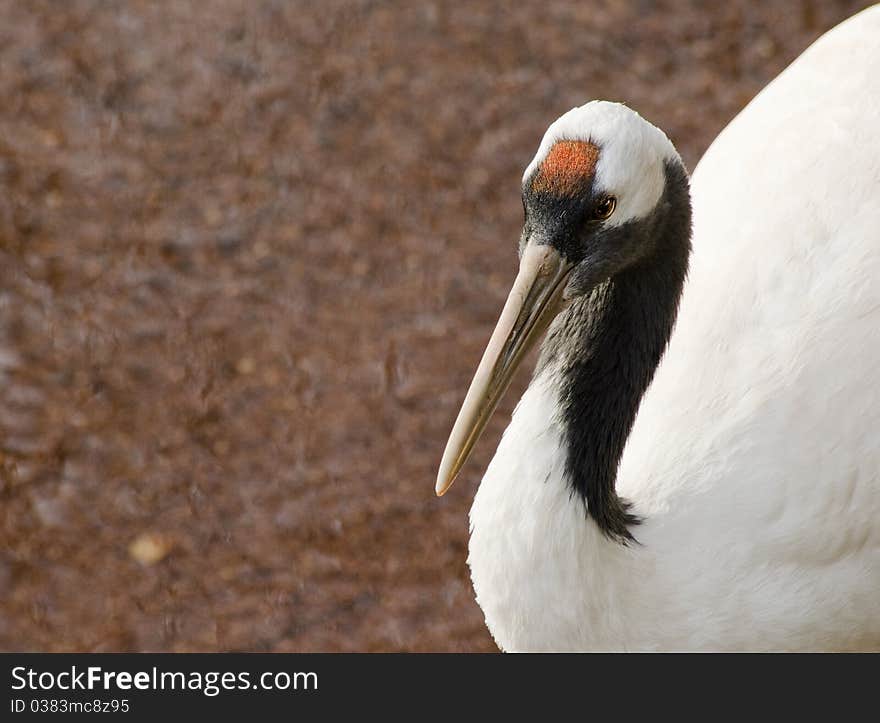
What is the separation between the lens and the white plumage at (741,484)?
2223mm

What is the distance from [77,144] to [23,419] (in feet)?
2.76

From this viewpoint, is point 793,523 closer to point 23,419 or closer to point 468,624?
point 468,624

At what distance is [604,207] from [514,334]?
9.5 inches

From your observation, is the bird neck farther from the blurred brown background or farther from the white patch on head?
the blurred brown background

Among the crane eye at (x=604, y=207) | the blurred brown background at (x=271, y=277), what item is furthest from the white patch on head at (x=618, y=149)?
the blurred brown background at (x=271, y=277)

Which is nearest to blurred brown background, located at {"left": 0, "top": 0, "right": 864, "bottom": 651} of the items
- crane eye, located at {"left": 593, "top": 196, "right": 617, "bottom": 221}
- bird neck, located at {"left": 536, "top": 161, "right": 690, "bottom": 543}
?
bird neck, located at {"left": 536, "top": 161, "right": 690, "bottom": 543}

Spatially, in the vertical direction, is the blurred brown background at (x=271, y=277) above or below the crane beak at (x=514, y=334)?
above

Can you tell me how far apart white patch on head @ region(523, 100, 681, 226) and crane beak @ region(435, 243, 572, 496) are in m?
0.12

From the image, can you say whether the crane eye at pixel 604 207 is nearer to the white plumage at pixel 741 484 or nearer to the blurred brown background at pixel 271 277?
the white plumage at pixel 741 484

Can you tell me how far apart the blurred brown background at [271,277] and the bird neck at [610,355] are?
3.02ft

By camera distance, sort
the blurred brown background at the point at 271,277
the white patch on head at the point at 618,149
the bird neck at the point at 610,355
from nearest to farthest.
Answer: the white patch on head at the point at 618,149 → the bird neck at the point at 610,355 → the blurred brown background at the point at 271,277

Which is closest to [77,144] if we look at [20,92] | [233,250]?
[20,92]

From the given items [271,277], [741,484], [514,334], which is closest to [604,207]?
[514,334]

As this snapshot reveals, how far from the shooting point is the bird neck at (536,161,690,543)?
219cm
